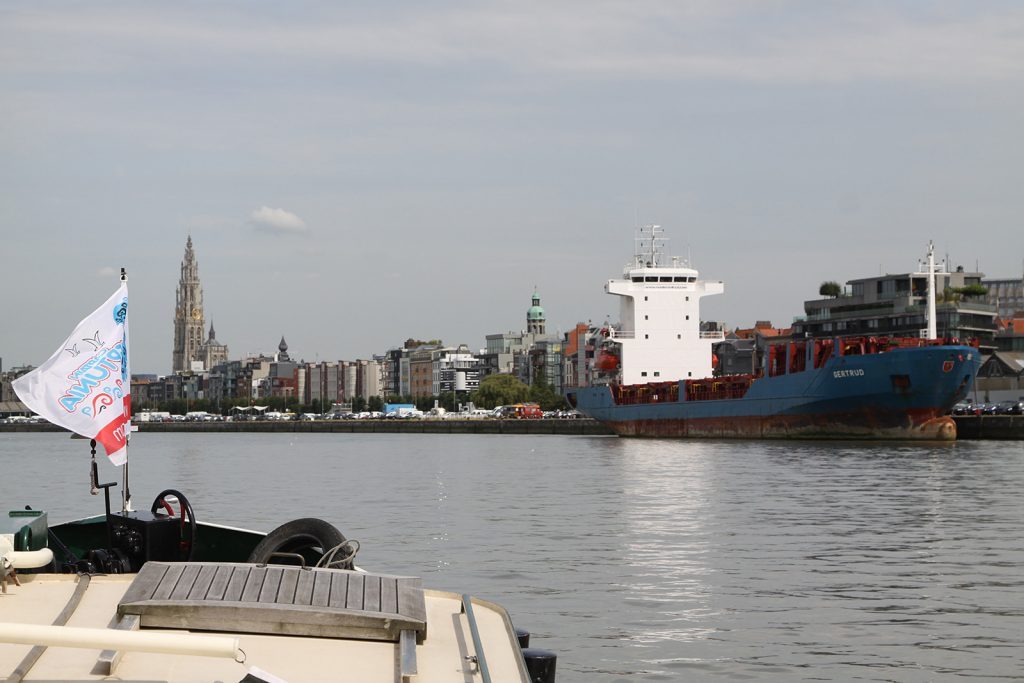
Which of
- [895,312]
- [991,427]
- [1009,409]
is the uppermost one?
[895,312]

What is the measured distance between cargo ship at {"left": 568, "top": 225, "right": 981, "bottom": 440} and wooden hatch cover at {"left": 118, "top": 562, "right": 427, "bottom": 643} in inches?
1872

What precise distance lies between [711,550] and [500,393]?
154553 millimetres

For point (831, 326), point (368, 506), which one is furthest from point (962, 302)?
point (368, 506)

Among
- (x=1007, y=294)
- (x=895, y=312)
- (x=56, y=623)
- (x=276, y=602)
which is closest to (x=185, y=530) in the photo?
(x=56, y=623)

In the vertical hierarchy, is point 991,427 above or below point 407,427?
above

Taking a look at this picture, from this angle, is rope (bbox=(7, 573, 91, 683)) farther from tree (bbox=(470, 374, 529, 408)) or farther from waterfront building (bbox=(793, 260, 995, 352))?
tree (bbox=(470, 374, 529, 408))

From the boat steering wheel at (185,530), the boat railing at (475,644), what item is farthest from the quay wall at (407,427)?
the boat railing at (475,644)

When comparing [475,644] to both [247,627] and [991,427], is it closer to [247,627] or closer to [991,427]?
[247,627]

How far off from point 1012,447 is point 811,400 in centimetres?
845

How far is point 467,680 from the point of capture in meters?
5.45

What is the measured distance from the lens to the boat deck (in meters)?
5.24

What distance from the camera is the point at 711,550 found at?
19688 mm

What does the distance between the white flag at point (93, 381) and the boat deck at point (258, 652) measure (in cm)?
224

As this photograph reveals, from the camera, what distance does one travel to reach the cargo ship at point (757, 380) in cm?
5203
